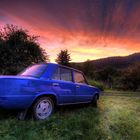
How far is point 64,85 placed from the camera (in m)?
6.32

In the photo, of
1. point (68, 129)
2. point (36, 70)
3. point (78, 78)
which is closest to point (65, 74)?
point (78, 78)

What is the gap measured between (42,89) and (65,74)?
1.34 m

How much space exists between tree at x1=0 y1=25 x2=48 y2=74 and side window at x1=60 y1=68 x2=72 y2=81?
1633 cm

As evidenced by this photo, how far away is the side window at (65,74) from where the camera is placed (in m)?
6.42

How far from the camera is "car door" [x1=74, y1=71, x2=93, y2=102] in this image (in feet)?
23.3

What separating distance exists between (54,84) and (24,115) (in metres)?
1.26

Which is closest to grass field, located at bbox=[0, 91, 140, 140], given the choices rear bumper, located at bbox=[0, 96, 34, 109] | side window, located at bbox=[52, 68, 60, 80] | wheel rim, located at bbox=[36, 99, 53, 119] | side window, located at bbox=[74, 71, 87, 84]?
wheel rim, located at bbox=[36, 99, 53, 119]

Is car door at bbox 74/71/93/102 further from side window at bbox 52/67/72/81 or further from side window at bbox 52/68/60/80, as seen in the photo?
side window at bbox 52/68/60/80

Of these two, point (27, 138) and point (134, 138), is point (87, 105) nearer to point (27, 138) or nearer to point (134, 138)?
point (134, 138)

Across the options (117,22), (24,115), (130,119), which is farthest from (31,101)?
(117,22)

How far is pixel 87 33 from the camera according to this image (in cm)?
1706

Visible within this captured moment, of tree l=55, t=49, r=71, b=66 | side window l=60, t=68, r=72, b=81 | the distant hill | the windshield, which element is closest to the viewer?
the windshield

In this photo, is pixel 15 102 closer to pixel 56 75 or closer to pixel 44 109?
pixel 44 109

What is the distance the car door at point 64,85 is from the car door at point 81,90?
290 mm
